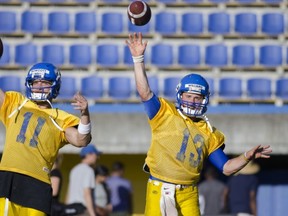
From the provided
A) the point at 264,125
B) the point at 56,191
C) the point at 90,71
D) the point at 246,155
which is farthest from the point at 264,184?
the point at 246,155

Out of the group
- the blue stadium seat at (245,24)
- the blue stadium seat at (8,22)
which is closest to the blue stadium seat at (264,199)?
the blue stadium seat at (245,24)

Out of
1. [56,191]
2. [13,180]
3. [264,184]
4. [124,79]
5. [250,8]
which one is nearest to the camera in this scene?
[13,180]

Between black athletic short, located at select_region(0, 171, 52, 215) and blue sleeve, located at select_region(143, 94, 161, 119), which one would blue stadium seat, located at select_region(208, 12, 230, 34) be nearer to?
blue sleeve, located at select_region(143, 94, 161, 119)

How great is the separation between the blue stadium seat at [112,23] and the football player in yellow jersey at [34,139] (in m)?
10.4

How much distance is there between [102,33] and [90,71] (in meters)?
0.91

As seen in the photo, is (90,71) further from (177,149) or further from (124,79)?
(177,149)

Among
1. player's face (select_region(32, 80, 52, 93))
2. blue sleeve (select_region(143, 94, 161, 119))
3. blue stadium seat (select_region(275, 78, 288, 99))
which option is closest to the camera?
player's face (select_region(32, 80, 52, 93))

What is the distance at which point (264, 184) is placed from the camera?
15.6 metres

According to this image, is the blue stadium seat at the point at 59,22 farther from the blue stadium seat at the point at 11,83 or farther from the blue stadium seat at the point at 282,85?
the blue stadium seat at the point at 282,85

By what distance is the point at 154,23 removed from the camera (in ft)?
58.5

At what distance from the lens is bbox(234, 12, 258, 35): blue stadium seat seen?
1795cm

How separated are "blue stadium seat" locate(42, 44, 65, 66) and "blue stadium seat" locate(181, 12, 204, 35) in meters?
2.30

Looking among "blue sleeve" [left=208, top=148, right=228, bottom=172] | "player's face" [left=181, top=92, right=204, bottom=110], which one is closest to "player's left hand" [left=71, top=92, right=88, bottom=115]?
"player's face" [left=181, top=92, right=204, bottom=110]

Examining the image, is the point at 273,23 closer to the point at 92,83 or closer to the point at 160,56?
Result: the point at 160,56
